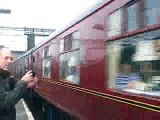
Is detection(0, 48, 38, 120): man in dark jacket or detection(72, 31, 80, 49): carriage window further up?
detection(72, 31, 80, 49): carriage window

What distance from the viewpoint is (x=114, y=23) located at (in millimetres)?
5523

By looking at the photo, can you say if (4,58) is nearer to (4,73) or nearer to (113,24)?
(4,73)

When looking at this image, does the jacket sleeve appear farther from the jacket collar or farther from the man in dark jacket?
the jacket collar

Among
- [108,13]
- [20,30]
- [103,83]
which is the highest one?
[20,30]

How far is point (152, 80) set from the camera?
4.34 m

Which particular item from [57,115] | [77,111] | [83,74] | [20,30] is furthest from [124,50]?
[20,30]

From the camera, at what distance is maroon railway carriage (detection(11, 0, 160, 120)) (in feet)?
14.3

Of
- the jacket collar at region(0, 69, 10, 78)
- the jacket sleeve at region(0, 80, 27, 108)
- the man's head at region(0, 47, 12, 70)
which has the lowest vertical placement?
the jacket sleeve at region(0, 80, 27, 108)

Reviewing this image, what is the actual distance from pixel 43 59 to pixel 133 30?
971 cm

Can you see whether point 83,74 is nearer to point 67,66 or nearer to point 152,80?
point 67,66

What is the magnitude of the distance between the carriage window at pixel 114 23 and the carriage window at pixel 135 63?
123 millimetres

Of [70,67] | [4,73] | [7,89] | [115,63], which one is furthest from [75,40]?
[4,73]

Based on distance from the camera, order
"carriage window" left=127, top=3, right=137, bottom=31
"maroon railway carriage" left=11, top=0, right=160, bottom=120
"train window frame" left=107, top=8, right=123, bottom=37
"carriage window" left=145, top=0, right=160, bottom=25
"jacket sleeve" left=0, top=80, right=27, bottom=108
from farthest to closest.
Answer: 1. "train window frame" left=107, top=8, right=123, bottom=37
2. "carriage window" left=127, top=3, right=137, bottom=31
3. "jacket sleeve" left=0, top=80, right=27, bottom=108
4. "maroon railway carriage" left=11, top=0, right=160, bottom=120
5. "carriage window" left=145, top=0, right=160, bottom=25

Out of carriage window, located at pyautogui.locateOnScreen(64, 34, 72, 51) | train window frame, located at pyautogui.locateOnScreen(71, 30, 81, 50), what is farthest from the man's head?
carriage window, located at pyautogui.locateOnScreen(64, 34, 72, 51)
